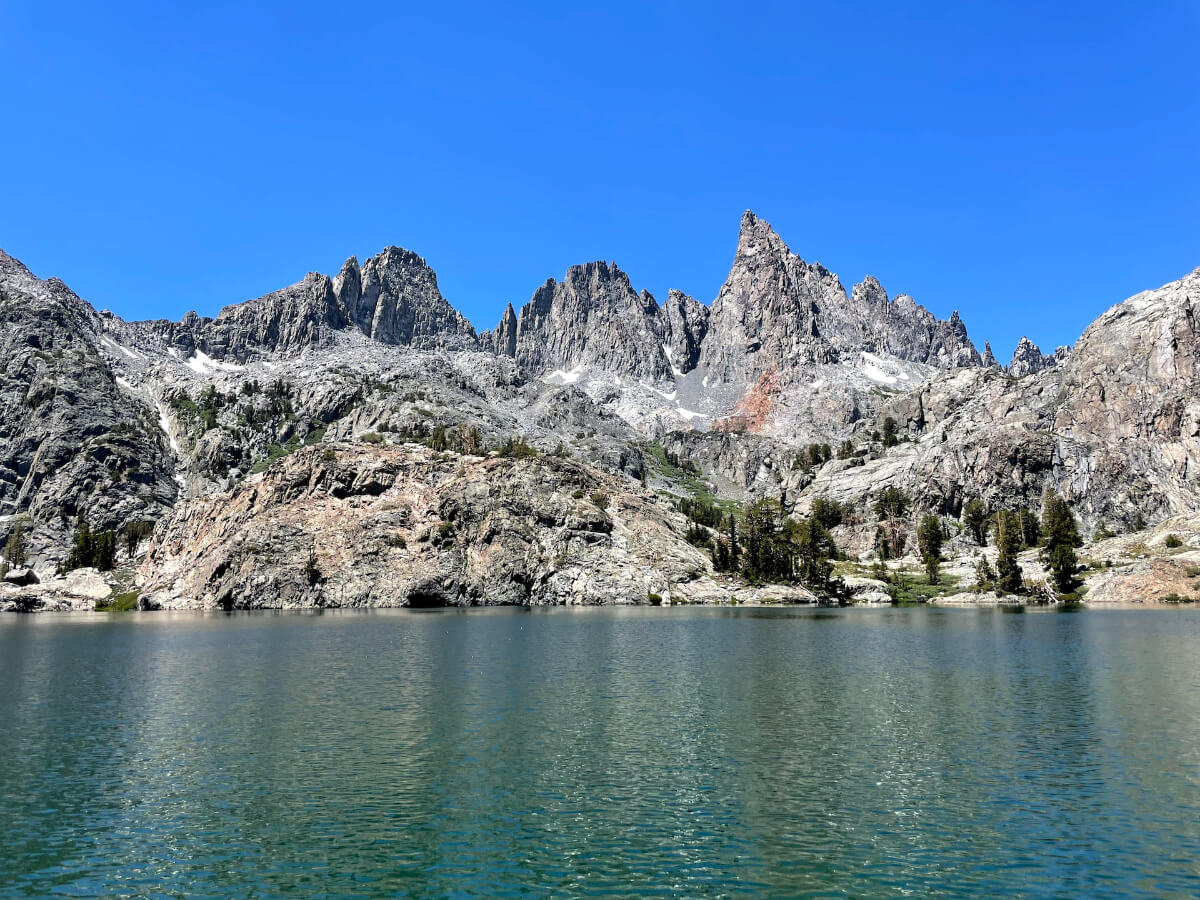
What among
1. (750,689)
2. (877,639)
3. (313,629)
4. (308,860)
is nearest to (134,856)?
(308,860)

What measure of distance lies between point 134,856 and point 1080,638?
333 feet

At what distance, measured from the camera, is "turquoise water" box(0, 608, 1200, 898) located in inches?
1108

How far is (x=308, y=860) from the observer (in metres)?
29.4

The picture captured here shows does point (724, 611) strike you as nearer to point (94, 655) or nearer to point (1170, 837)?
point (94, 655)

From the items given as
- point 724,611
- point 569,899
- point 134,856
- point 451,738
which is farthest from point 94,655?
point 724,611

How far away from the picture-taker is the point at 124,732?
5059 cm

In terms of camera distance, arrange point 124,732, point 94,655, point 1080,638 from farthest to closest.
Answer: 1. point 1080,638
2. point 94,655
3. point 124,732

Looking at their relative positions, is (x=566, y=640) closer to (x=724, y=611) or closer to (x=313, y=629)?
(x=313, y=629)

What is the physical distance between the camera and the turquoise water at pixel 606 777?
92.3ft

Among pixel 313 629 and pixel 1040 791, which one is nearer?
pixel 1040 791

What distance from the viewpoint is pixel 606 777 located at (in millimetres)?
39562

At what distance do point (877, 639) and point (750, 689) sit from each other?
1786 inches

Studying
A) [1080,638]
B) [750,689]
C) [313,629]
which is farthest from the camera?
[313,629]

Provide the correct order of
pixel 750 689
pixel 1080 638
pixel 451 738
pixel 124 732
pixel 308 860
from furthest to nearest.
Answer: pixel 1080 638, pixel 750 689, pixel 124 732, pixel 451 738, pixel 308 860
